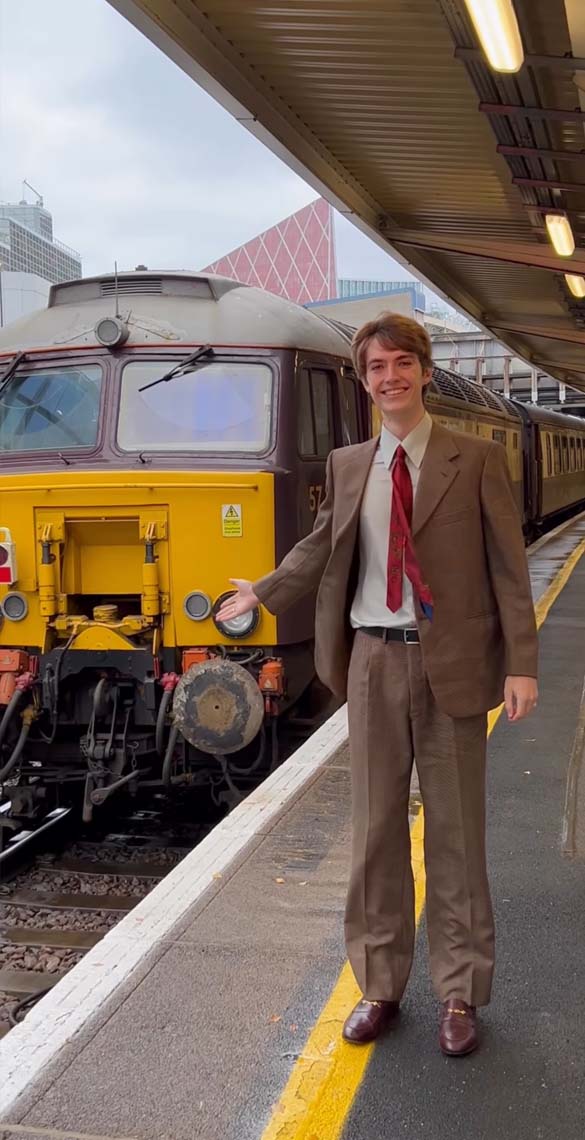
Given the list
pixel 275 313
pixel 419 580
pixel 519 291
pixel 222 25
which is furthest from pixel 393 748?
pixel 519 291

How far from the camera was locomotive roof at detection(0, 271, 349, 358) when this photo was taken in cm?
662

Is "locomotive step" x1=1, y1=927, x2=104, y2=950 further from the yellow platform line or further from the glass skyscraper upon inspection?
the glass skyscraper

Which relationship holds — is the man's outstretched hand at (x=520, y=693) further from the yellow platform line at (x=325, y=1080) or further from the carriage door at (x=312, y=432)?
the carriage door at (x=312, y=432)

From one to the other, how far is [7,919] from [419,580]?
397 cm

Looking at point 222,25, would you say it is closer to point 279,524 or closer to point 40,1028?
point 279,524

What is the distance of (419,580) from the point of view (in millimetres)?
2807

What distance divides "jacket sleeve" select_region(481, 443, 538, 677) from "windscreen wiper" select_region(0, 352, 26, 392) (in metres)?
4.72

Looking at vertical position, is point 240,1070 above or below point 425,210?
below

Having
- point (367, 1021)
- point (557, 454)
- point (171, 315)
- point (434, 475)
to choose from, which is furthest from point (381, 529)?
point (557, 454)

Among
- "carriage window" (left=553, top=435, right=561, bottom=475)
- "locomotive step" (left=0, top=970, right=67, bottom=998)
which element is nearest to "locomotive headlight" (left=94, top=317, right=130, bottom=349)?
"locomotive step" (left=0, top=970, right=67, bottom=998)

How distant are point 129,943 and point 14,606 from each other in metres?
3.13

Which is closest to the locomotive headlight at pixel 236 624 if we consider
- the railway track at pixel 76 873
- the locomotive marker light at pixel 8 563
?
the railway track at pixel 76 873

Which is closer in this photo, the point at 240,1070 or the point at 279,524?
the point at 240,1070

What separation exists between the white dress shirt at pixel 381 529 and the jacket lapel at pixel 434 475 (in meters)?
0.03
